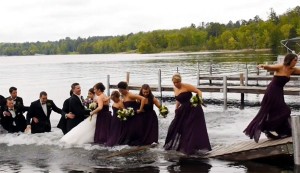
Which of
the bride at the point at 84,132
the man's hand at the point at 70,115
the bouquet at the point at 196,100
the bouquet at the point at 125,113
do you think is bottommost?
the bride at the point at 84,132

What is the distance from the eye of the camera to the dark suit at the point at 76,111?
14.1m

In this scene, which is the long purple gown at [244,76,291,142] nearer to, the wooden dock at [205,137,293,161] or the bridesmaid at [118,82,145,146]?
the wooden dock at [205,137,293,161]

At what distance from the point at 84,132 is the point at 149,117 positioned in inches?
96.1

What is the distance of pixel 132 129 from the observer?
1323cm

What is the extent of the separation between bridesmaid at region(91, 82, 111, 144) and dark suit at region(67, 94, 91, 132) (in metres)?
0.59

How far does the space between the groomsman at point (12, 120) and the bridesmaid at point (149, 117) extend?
189 inches

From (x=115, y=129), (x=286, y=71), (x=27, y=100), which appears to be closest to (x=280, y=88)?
(x=286, y=71)

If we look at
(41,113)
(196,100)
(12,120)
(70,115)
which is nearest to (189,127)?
(196,100)

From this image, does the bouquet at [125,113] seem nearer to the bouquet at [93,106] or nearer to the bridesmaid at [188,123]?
the bridesmaid at [188,123]

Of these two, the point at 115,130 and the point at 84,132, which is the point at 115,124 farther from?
the point at 84,132

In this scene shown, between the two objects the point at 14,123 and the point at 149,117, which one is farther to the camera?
the point at 14,123

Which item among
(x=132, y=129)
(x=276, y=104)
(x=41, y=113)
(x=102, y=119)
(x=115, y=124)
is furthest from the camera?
(x=41, y=113)

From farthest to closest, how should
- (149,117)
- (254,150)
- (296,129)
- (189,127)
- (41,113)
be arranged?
(41,113), (149,117), (189,127), (254,150), (296,129)

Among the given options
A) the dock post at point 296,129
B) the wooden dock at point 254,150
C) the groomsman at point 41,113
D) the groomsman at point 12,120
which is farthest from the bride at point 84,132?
the dock post at point 296,129
